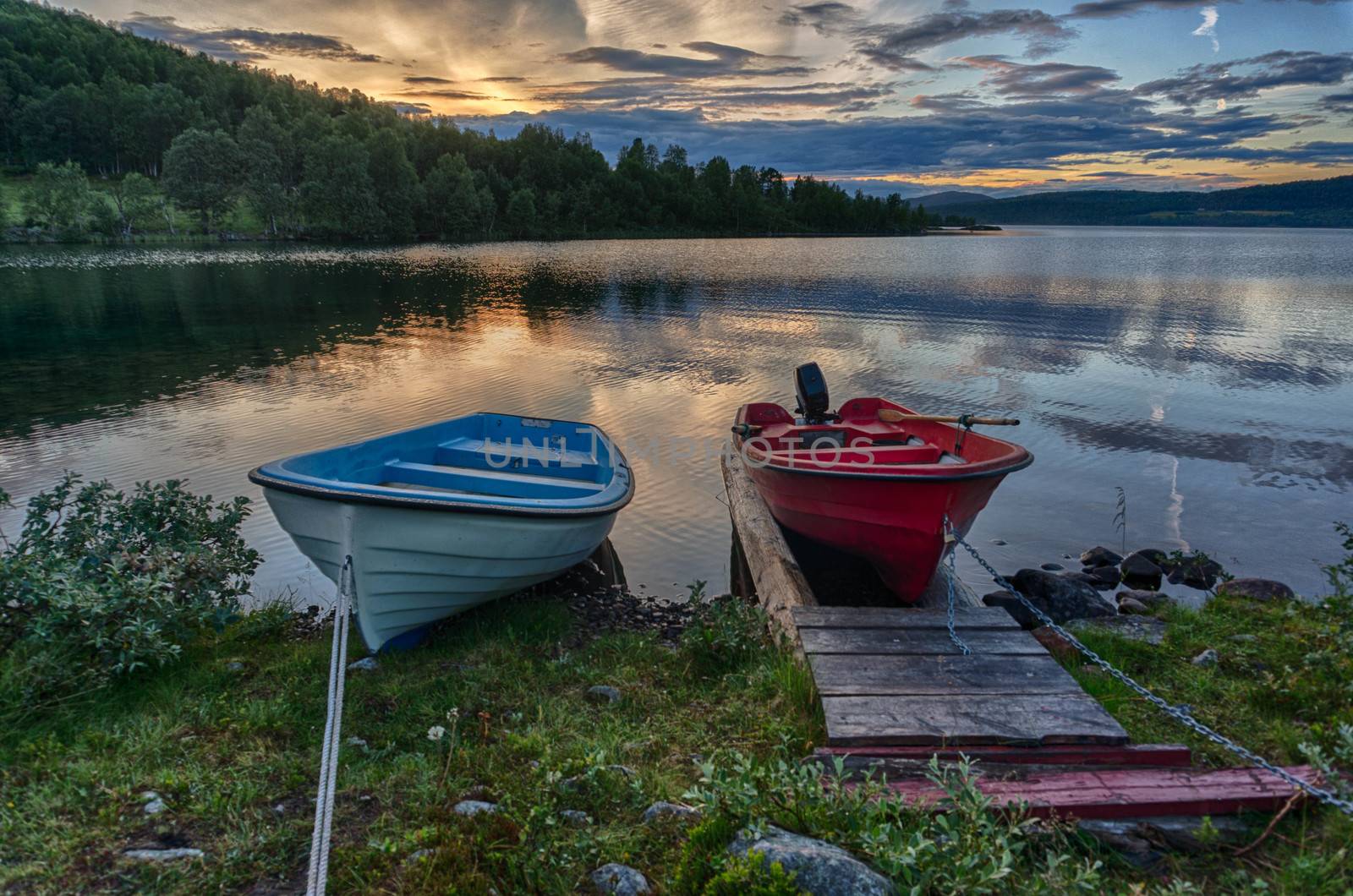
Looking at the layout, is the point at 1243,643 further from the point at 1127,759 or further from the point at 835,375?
the point at 835,375

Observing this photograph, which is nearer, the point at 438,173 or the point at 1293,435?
the point at 1293,435

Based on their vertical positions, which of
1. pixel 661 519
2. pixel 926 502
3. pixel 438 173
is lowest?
pixel 661 519

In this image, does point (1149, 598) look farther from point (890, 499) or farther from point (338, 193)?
point (338, 193)

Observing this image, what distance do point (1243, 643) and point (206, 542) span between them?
9.85 meters

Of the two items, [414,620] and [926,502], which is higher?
[926,502]

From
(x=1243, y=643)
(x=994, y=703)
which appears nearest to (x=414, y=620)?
(x=994, y=703)

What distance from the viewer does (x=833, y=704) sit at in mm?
4766

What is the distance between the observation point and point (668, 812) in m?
3.92

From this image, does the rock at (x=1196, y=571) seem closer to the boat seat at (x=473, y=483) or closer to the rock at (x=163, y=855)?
the boat seat at (x=473, y=483)

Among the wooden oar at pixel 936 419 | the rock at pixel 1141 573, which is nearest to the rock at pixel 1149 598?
the rock at pixel 1141 573

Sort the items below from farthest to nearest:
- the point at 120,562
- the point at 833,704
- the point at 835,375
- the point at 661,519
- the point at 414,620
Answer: the point at 835,375 < the point at 661,519 < the point at 414,620 < the point at 120,562 < the point at 833,704

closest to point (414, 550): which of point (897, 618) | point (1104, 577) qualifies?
point (897, 618)

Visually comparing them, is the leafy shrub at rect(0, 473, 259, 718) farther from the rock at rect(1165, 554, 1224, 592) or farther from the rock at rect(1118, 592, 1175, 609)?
the rock at rect(1165, 554, 1224, 592)

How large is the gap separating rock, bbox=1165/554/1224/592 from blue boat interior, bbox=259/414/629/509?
7217mm
